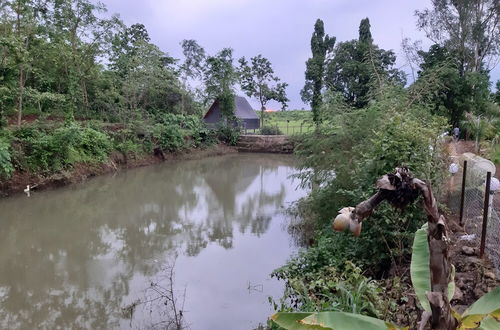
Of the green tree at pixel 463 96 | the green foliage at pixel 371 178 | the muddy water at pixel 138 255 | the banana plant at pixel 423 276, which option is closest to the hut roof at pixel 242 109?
the green tree at pixel 463 96

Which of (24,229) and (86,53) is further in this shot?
(86,53)

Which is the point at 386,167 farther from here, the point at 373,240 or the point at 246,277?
the point at 246,277

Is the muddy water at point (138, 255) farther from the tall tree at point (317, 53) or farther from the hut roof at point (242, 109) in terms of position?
the tall tree at point (317, 53)

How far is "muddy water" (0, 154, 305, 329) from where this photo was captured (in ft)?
13.9

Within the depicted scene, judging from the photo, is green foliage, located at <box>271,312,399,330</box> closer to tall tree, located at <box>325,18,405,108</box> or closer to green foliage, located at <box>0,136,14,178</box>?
green foliage, located at <box>0,136,14,178</box>

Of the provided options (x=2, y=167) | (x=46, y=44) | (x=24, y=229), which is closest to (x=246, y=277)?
(x=24, y=229)

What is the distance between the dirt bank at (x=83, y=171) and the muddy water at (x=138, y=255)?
38 centimetres

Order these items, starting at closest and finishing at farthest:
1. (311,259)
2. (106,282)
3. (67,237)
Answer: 1. (311,259)
2. (106,282)
3. (67,237)

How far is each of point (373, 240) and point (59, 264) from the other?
4.41 m

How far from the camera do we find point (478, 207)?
193 inches

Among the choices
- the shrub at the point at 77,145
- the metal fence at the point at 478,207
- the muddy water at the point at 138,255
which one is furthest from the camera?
the shrub at the point at 77,145

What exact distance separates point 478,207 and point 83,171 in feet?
35.6

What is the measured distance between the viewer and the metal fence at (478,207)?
3762 millimetres

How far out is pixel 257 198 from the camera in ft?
34.2
